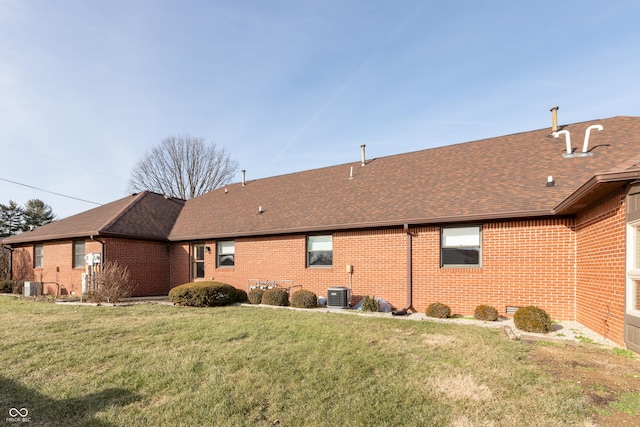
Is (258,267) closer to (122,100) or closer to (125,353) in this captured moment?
(125,353)

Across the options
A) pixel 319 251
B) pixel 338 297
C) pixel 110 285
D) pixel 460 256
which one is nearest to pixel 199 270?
pixel 110 285

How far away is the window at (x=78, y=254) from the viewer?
16.0m

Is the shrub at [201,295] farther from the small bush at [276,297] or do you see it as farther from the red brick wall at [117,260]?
the red brick wall at [117,260]

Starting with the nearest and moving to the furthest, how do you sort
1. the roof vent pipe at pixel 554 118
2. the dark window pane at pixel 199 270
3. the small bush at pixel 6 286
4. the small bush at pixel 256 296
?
the roof vent pipe at pixel 554 118 → the small bush at pixel 256 296 → the dark window pane at pixel 199 270 → the small bush at pixel 6 286

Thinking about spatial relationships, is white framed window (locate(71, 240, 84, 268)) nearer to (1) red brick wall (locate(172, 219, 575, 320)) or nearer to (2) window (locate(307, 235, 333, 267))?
(1) red brick wall (locate(172, 219, 575, 320))

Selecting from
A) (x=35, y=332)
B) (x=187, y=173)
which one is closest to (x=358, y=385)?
(x=35, y=332)

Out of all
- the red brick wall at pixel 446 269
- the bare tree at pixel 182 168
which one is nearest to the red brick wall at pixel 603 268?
the red brick wall at pixel 446 269

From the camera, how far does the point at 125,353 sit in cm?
595

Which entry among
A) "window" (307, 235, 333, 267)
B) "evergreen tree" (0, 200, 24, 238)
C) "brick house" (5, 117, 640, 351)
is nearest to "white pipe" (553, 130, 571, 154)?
"brick house" (5, 117, 640, 351)

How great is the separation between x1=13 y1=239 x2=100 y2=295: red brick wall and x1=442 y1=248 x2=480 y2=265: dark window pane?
1414cm

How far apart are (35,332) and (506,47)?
50.6 feet

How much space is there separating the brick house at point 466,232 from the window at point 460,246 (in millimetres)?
29

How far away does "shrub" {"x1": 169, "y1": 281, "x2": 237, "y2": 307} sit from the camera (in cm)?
1176

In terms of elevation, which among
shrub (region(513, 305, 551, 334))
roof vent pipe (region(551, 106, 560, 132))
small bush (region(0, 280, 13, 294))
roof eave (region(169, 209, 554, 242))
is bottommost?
small bush (region(0, 280, 13, 294))
